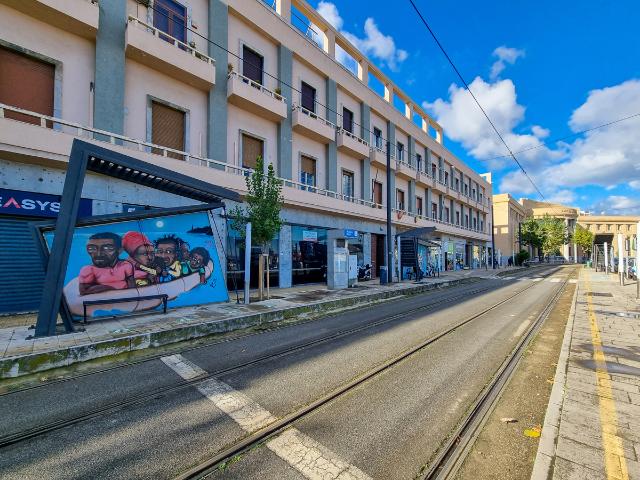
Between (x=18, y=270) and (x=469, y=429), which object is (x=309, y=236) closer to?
(x=18, y=270)

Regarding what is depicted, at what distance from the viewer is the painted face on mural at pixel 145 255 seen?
896 centimetres

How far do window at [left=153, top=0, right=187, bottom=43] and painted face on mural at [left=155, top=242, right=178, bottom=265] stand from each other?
8937mm

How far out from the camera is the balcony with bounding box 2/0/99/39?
9.62 meters

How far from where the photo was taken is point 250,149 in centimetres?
1606

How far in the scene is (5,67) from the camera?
30.9ft

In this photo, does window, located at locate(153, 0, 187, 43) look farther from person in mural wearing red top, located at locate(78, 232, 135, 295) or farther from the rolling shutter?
person in mural wearing red top, located at locate(78, 232, 135, 295)

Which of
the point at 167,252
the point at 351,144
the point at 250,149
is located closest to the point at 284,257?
the point at 250,149

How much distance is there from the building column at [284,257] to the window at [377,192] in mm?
10263

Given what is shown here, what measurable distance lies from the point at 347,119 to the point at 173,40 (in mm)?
12283

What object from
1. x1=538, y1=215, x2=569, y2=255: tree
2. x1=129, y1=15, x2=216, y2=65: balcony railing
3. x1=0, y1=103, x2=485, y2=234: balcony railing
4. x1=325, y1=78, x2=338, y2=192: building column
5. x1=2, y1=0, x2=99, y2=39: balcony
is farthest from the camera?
x1=538, y1=215, x2=569, y2=255: tree

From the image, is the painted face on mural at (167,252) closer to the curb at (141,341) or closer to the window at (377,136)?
the curb at (141,341)

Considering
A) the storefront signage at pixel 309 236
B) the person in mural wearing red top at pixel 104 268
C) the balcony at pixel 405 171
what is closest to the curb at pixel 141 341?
the person in mural wearing red top at pixel 104 268

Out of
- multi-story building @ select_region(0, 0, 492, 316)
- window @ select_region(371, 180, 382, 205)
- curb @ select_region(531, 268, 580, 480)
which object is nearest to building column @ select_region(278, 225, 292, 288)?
multi-story building @ select_region(0, 0, 492, 316)

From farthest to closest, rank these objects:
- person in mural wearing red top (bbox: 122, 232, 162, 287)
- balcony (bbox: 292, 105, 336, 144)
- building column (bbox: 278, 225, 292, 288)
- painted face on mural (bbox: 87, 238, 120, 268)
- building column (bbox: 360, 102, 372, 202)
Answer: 1. building column (bbox: 360, 102, 372, 202)
2. balcony (bbox: 292, 105, 336, 144)
3. building column (bbox: 278, 225, 292, 288)
4. person in mural wearing red top (bbox: 122, 232, 162, 287)
5. painted face on mural (bbox: 87, 238, 120, 268)
